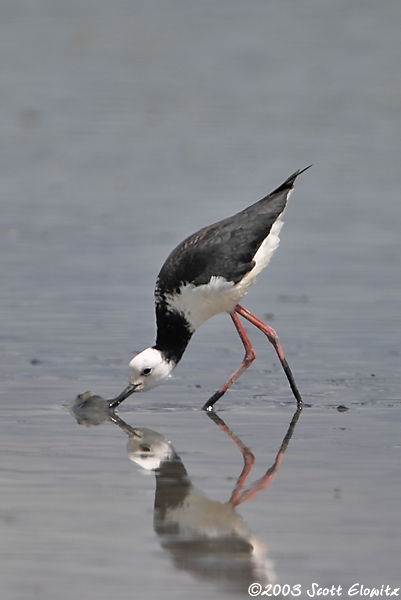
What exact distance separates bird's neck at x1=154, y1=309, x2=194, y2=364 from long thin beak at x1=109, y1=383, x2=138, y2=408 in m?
0.42

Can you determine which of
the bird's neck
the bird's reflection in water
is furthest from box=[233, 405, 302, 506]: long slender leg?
the bird's neck

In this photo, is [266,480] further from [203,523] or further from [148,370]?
[148,370]

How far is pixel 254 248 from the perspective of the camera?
7.91 metres

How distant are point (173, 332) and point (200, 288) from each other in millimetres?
355

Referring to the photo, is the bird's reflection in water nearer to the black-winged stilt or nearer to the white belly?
the black-winged stilt

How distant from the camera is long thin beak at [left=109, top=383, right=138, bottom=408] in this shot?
7.09m

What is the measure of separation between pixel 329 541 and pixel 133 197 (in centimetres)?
956

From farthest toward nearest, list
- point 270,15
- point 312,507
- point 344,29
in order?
point 270,15 < point 344,29 < point 312,507

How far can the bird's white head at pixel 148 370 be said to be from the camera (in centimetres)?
721

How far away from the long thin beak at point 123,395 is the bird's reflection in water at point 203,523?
608 mm

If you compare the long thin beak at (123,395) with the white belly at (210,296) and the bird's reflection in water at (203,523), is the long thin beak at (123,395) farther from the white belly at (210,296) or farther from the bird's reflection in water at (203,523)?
the white belly at (210,296)

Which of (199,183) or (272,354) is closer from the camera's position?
(272,354)

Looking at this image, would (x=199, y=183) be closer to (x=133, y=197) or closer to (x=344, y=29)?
(x=133, y=197)

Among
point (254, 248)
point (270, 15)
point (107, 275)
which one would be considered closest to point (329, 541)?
point (254, 248)
